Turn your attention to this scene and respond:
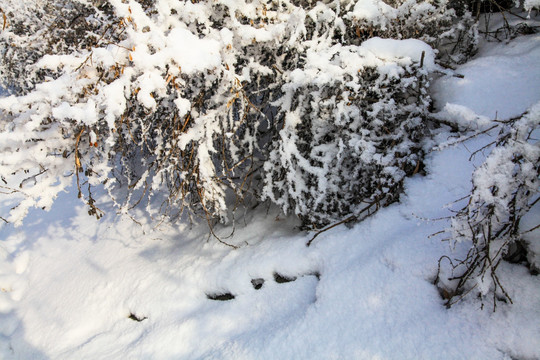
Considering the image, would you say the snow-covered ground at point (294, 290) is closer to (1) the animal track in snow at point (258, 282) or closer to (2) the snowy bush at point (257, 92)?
(1) the animal track in snow at point (258, 282)

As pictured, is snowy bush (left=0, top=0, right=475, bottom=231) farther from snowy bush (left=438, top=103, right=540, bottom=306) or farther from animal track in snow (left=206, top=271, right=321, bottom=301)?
snowy bush (left=438, top=103, right=540, bottom=306)

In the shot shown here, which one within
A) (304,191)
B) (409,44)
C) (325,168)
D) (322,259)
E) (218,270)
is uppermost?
(409,44)

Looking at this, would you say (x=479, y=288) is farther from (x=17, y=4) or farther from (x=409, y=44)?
(x=17, y=4)

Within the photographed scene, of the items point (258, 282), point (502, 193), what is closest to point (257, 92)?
point (258, 282)

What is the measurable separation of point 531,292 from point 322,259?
137 cm

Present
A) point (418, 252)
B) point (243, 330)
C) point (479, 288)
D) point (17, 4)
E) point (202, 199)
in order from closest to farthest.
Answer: point (479, 288)
point (418, 252)
point (243, 330)
point (202, 199)
point (17, 4)

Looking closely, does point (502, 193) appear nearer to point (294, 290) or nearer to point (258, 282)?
point (294, 290)

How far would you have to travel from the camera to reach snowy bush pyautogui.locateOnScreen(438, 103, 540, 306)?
1.51 m

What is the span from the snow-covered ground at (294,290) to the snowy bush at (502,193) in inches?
10.6

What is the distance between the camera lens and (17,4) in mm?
6746

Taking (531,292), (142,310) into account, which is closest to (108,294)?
(142,310)

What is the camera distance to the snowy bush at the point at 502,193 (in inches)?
59.6

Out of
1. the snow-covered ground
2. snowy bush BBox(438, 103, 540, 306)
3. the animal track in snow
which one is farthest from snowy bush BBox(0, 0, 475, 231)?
snowy bush BBox(438, 103, 540, 306)

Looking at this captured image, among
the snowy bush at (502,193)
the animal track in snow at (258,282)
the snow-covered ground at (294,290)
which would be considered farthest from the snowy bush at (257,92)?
the snowy bush at (502,193)
